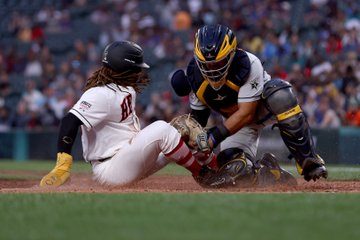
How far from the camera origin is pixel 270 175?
821cm

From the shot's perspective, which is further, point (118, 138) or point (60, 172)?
point (118, 138)

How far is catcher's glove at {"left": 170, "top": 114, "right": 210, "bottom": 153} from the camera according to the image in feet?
25.4

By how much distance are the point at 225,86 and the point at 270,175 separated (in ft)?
3.43

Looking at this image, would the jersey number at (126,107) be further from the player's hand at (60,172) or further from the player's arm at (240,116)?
the player's arm at (240,116)

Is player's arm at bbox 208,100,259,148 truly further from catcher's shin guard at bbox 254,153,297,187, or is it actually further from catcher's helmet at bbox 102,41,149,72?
catcher's helmet at bbox 102,41,149,72

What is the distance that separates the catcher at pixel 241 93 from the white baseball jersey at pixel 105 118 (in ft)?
2.50

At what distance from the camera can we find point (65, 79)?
1969cm

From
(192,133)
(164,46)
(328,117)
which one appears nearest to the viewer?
Answer: (192,133)

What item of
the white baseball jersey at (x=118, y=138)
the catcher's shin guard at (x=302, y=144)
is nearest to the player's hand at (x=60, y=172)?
the white baseball jersey at (x=118, y=138)

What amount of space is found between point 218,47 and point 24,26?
1614cm

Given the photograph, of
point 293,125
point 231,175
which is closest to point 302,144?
point 293,125

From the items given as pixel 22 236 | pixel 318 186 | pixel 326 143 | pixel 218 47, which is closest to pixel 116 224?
pixel 22 236

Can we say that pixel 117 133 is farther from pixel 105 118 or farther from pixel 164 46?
pixel 164 46

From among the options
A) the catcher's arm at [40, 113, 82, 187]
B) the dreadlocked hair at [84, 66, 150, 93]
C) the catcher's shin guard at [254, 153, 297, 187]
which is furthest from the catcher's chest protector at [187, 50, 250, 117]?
the catcher's arm at [40, 113, 82, 187]
